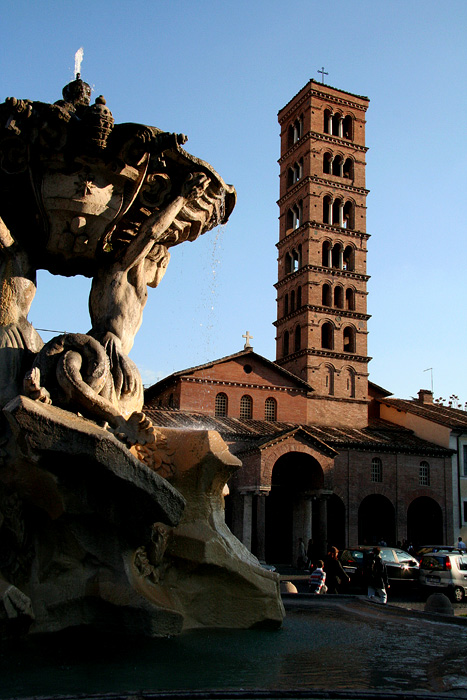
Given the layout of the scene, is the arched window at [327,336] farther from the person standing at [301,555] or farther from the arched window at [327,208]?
the person standing at [301,555]

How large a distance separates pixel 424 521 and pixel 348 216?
23.4 m

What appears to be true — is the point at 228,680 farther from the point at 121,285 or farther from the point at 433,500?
the point at 433,500

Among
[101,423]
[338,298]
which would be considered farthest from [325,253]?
[101,423]

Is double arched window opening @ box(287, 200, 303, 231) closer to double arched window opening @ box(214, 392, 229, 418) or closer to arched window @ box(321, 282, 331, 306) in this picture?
arched window @ box(321, 282, 331, 306)

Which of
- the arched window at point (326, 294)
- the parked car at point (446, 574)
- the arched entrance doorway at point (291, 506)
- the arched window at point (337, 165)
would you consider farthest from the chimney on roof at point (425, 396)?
the parked car at point (446, 574)

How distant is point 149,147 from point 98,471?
3.03m

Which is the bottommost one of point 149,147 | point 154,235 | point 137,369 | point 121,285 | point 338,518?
point 338,518

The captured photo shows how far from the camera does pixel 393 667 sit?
4.84m

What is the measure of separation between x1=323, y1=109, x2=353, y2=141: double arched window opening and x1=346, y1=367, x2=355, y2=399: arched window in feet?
60.8

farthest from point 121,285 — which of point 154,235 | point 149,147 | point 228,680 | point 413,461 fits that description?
point 413,461

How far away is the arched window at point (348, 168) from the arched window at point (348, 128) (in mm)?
1879

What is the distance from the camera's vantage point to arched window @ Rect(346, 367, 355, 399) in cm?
5017

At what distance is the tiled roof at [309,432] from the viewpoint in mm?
40406

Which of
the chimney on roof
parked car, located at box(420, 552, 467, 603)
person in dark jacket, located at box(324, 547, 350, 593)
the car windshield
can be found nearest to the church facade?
the chimney on roof
